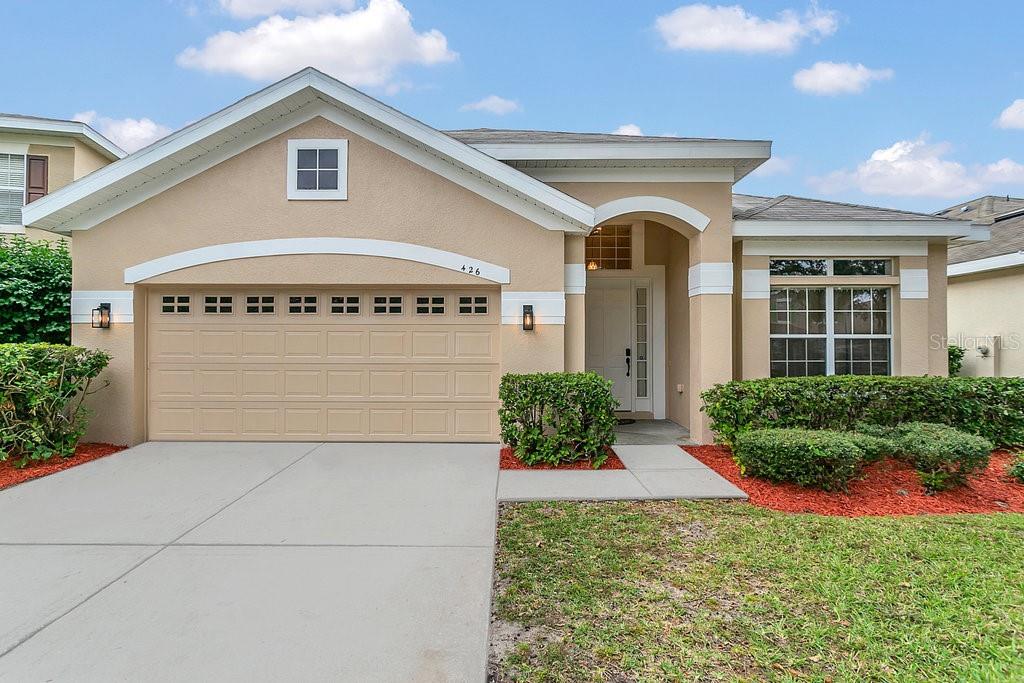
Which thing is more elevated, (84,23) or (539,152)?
(84,23)

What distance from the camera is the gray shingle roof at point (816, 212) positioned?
842 centimetres

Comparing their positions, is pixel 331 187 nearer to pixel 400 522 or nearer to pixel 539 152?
pixel 539 152

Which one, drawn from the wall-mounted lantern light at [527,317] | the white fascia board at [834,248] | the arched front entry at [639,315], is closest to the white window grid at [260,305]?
the wall-mounted lantern light at [527,317]

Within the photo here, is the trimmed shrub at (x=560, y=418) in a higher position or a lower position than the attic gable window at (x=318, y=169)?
lower

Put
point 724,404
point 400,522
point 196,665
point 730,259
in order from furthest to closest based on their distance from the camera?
point 730,259
point 724,404
point 400,522
point 196,665

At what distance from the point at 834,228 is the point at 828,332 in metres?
1.77

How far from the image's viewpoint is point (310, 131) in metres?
7.52

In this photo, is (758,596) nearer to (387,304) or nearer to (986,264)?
(387,304)

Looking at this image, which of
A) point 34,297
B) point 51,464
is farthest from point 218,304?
point 34,297

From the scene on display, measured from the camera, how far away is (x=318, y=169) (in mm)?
7551

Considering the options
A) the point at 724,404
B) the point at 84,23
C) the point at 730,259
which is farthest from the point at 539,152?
the point at 84,23

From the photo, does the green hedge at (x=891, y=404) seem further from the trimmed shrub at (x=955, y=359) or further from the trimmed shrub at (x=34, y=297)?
the trimmed shrub at (x=34, y=297)

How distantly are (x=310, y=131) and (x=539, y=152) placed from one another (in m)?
3.47

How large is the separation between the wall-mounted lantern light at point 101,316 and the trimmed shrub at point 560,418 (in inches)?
241
